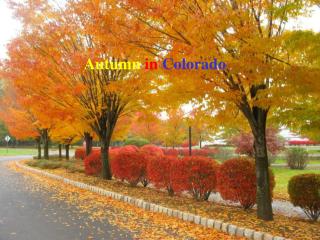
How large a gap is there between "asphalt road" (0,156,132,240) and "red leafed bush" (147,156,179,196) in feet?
9.95

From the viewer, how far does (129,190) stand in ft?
40.2

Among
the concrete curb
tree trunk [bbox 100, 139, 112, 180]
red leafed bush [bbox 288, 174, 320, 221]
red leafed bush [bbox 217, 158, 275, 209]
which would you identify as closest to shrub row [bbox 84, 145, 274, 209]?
red leafed bush [bbox 217, 158, 275, 209]

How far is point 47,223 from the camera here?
25.7 feet

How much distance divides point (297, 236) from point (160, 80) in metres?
7.32

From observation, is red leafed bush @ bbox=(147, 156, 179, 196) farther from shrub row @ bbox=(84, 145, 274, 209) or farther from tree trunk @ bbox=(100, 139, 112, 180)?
tree trunk @ bbox=(100, 139, 112, 180)

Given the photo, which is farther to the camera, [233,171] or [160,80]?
[160,80]

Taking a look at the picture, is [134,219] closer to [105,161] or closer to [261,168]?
[261,168]

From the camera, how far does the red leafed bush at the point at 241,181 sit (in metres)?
8.81

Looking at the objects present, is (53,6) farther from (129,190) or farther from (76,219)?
(76,219)

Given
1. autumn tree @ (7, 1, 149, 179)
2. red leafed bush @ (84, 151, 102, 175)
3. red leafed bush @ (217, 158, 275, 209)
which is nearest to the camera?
red leafed bush @ (217, 158, 275, 209)

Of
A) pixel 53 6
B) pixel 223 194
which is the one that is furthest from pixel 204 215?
pixel 53 6

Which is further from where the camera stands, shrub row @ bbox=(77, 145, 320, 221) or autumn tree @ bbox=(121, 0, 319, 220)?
shrub row @ bbox=(77, 145, 320, 221)

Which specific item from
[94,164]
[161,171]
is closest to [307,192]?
[161,171]

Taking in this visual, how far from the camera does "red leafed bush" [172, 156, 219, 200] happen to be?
10.0m
